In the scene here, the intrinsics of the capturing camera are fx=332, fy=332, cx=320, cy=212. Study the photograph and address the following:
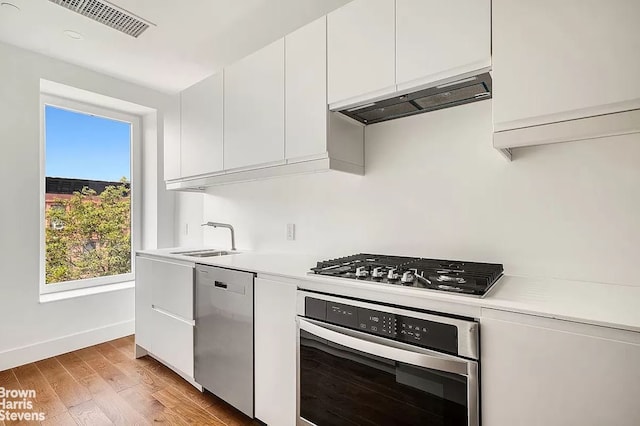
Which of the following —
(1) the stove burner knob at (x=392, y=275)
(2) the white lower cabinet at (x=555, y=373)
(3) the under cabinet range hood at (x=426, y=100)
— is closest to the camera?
(2) the white lower cabinet at (x=555, y=373)

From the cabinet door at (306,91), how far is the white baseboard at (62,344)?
270cm

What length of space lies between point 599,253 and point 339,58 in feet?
4.91

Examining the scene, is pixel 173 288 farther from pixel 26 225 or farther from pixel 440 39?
pixel 440 39

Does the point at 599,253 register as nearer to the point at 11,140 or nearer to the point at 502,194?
the point at 502,194

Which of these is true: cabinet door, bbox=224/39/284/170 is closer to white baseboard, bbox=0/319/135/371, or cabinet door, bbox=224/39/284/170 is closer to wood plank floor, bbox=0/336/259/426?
wood plank floor, bbox=0/336/259/426

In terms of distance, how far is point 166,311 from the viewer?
2436 millimetres

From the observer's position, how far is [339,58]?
5.75 feet

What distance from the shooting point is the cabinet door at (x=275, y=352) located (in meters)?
1.62

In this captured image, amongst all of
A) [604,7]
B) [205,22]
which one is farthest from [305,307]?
[205,22]

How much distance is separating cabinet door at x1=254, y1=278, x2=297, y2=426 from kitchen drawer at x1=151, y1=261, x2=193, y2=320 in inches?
27.4

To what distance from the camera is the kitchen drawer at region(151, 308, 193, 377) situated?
7.31ft

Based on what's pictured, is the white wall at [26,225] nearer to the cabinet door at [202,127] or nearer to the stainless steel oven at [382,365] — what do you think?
the cabinet door at [202,127]

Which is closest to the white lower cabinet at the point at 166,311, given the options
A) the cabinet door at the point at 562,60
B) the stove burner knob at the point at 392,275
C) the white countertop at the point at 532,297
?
the white countertop at the point at 532,297

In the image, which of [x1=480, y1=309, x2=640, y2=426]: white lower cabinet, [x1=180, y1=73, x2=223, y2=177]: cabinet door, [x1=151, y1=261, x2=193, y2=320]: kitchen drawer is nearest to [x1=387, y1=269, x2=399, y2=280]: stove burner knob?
[x1=480, y1=309, x2=640, y2=426]: white lower cabinet
